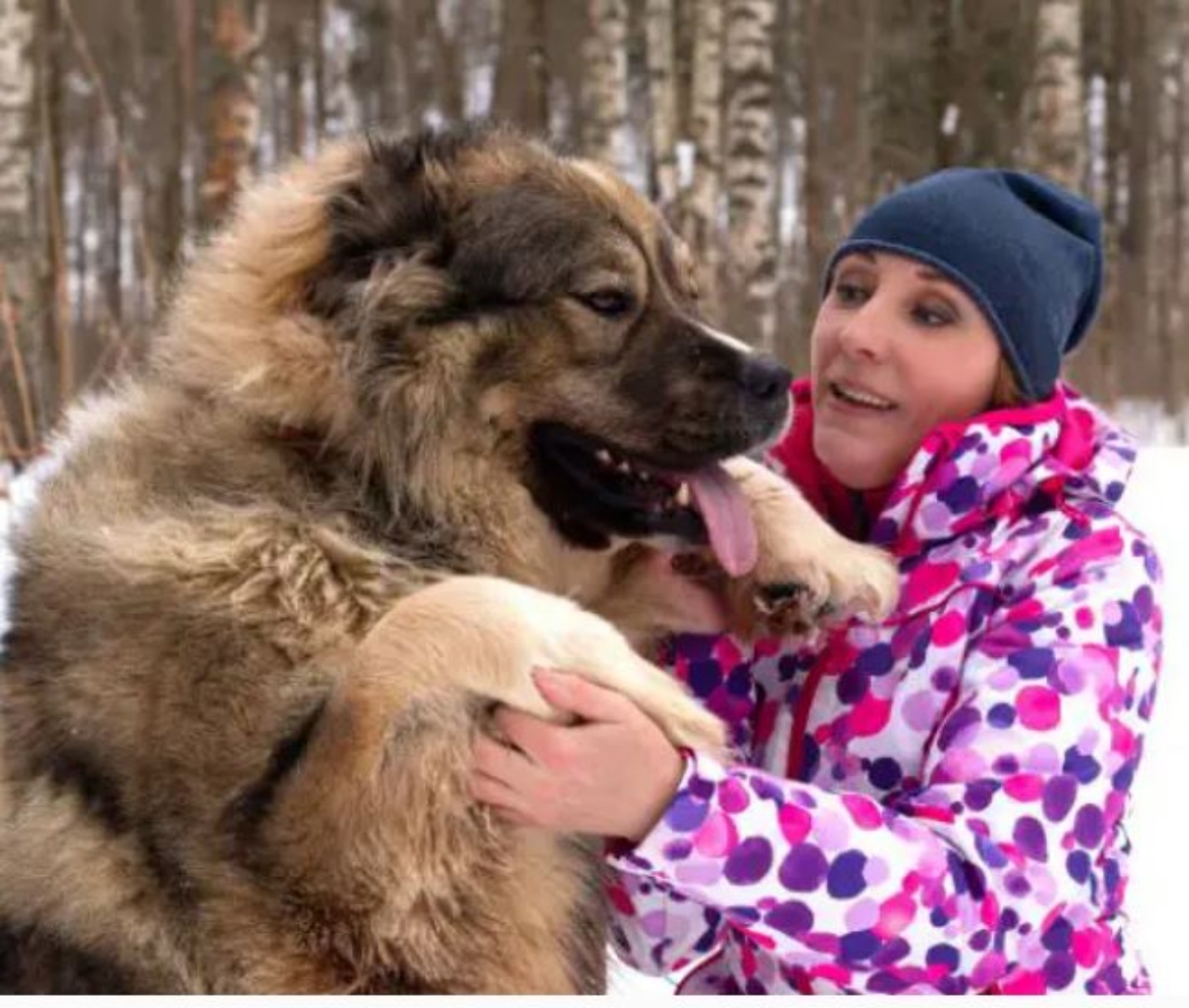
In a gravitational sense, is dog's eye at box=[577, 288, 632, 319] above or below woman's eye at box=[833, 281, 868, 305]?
above

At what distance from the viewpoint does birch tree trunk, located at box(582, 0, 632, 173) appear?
1362 cm

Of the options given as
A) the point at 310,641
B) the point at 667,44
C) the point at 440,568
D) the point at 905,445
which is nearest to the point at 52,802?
the point at 310,641

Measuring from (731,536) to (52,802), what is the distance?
1.13 m

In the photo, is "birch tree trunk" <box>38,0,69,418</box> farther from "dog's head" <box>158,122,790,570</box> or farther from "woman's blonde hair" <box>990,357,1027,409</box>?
"woman's blonde hair" <box>990,357,1027,409</box>

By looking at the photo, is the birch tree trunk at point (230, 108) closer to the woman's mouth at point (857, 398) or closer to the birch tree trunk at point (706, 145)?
the birch tree trunk at point (706, 145)

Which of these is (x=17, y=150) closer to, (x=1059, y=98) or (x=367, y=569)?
(x=1059, y=98)

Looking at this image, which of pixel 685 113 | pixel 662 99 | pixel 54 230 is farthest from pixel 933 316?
pixel 685 113

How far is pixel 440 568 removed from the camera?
2.57m

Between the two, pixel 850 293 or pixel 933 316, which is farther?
pixel 850 293

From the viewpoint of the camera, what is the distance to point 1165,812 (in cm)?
504

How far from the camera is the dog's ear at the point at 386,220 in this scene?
261 centimetres

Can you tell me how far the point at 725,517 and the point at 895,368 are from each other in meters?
0.40

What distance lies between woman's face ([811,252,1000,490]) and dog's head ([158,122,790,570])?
0.51ft

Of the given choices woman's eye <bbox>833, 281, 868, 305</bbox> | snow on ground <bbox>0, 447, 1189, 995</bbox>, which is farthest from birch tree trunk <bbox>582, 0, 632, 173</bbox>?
woman's eye <bbox>833, 281, 868, 305</bbox>
